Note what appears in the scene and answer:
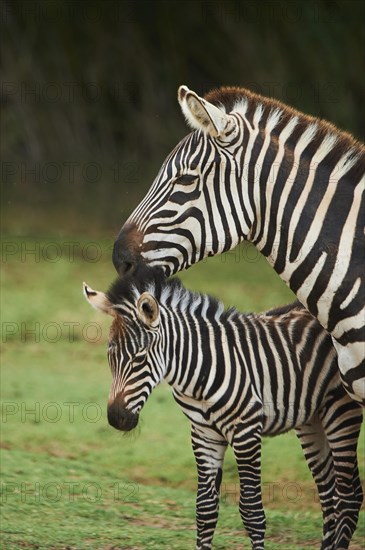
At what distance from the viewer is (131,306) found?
Answer: 6.00 metres

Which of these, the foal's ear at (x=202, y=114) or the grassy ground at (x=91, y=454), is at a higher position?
the foal's ear at (x=202, y=114)

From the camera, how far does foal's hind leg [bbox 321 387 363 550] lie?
6.35 metres

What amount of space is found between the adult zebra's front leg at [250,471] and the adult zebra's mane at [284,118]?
5.67 feet

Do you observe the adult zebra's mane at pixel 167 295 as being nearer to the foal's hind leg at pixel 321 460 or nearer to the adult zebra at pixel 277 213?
the adult zebra at pixel 277 213

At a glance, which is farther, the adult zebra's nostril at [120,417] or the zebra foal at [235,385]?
the zebra foal at [235,385]

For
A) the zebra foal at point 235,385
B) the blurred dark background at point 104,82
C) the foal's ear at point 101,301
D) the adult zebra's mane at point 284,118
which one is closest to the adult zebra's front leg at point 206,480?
the zebra foal at point 235,385

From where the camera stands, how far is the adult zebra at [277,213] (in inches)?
210

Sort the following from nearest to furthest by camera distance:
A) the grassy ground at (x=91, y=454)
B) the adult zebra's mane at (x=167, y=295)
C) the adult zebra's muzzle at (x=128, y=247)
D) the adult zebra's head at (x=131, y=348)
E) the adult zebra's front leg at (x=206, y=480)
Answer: the adult zebra's muzzle at (x=128, y=247)
the adult zebra's mane at (x=167, y=295)
the adult zebra's head at (x=131, y=348)
the adult zebra's front leg at (x=206, y=480)
the grassy ground at (x=91, y=454)

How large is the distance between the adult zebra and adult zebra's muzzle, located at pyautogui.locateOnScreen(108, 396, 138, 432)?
2.87 feet

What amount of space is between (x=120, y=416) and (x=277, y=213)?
4.87ft

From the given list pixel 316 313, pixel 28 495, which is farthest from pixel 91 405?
pixel 316 313

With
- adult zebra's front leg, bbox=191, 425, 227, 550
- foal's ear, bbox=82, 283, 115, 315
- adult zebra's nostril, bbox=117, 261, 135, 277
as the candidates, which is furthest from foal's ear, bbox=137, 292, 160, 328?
adult zebra's front leg, bbox=191, 425, 227, 550

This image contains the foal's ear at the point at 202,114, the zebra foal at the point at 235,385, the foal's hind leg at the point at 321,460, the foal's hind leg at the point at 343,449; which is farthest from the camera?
the foal's hind leg at the point at 321,460

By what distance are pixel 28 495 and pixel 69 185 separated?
15058mm
